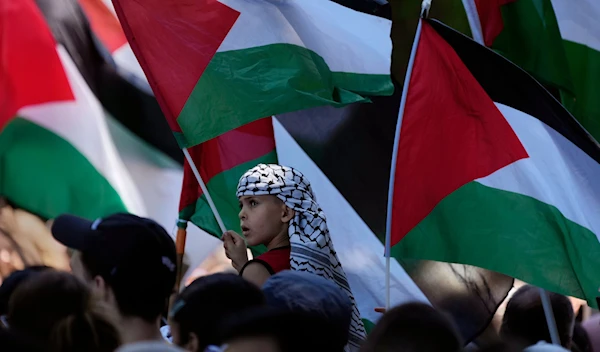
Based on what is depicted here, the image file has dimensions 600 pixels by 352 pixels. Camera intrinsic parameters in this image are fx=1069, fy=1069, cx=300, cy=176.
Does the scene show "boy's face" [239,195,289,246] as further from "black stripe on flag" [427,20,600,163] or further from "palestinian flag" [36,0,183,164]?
"palestinian flag" [36,0,183,164]

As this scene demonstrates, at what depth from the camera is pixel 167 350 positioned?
2.58 meters

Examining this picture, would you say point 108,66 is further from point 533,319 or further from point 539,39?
point 533,319

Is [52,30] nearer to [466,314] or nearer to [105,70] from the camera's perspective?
[105,70]

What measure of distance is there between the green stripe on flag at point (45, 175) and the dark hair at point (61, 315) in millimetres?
2860

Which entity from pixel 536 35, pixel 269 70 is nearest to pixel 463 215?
pixel 269 70

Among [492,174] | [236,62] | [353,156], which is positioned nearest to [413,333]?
[492,174]

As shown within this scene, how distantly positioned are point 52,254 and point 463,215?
2493 millimetres

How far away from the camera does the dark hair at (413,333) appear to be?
3094mm

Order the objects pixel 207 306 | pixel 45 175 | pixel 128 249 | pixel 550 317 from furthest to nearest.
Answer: pixel 45 175 → pixel 550 317 → pixel 128 249 → pixel 207 306

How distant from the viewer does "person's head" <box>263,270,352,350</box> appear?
11.3 ft

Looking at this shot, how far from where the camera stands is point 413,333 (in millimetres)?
3115

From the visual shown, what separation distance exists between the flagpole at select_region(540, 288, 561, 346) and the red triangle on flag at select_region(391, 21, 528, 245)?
2.34ft

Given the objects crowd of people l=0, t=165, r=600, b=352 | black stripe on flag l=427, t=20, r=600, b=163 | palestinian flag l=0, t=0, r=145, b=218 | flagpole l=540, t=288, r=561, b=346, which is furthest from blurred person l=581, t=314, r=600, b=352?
palestinian flag l=0, t=0, r=145, b=218

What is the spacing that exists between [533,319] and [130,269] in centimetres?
210
